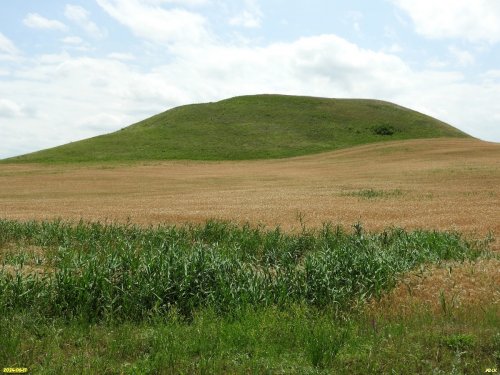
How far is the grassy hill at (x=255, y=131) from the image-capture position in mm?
77312

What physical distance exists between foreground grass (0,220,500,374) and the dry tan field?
9573mm

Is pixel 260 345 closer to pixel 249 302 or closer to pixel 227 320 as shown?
pixel 227 320

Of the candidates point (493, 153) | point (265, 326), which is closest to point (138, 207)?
point (265, 326)

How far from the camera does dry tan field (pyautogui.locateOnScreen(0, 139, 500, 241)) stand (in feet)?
76.0

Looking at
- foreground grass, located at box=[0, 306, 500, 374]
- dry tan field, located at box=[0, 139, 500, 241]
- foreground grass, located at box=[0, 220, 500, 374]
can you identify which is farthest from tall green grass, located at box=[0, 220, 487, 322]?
dry tan field, located at box=[0, 139, 500, 241]

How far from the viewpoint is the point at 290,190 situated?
1446 inches

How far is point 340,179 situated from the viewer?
45188 millimetres

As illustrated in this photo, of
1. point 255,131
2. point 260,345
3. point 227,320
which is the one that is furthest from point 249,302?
point 255,131

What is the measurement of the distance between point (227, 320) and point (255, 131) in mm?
84389

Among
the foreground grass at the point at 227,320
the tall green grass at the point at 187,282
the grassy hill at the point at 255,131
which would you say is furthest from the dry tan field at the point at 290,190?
the grassy hill at the point at 255,131

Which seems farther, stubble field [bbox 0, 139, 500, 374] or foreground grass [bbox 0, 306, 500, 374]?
stubble field [bbox 0, 139, 500, 374]

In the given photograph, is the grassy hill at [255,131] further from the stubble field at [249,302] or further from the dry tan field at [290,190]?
the stubble field at [249,302]

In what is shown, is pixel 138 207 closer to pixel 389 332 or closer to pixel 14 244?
pixel 14 244

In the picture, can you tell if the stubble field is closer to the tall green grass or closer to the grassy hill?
the tall green grass
